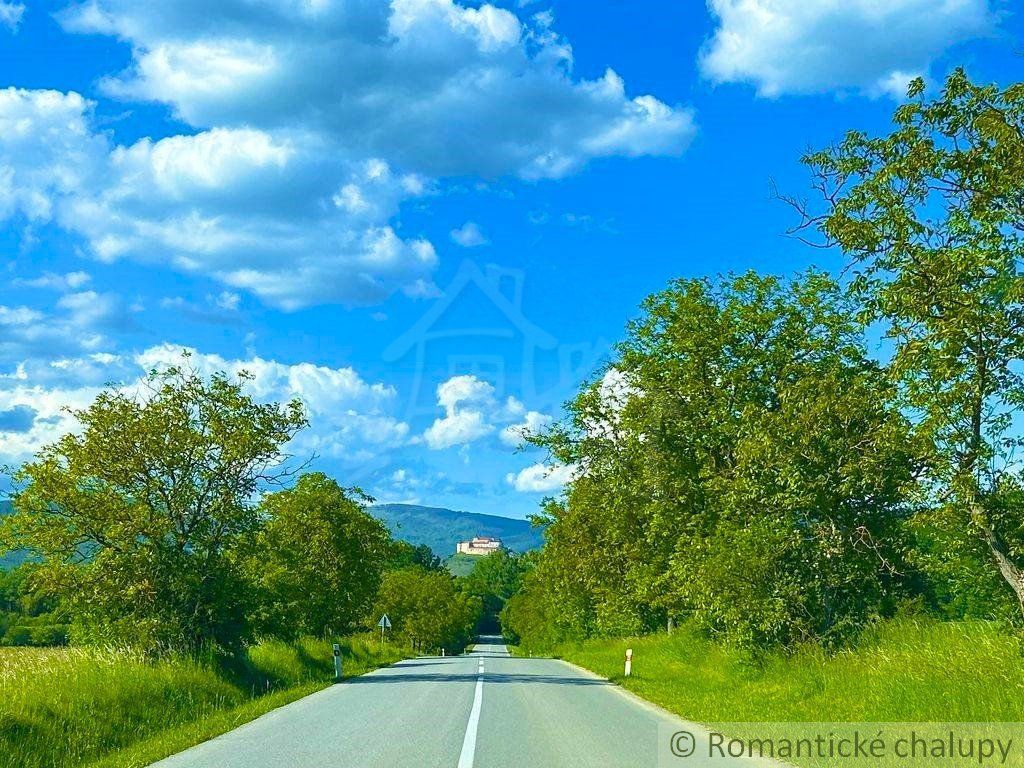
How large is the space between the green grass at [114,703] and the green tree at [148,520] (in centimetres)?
117

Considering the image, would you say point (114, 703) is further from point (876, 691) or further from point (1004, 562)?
point (1004, 562)

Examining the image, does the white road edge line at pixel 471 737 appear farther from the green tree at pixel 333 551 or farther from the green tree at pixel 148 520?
the green tree at pixel 333 551

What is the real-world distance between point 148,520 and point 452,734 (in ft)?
38.5

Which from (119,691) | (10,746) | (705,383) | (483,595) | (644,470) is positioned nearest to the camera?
(10,746)

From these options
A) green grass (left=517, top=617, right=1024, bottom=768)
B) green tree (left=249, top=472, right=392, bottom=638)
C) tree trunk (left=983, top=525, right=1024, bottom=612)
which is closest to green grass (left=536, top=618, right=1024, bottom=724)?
green grass (left=517, top=617, right=1024, bottom=768)

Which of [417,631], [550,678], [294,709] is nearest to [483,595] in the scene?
[417,631]

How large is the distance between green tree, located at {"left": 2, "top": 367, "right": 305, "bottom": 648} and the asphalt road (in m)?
3.93

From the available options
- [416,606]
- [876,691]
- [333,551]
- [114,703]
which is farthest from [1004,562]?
[416,606]

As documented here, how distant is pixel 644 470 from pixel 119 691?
49.7ft

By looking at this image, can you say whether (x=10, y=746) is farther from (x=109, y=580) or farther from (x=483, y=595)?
(x=483, y=595)

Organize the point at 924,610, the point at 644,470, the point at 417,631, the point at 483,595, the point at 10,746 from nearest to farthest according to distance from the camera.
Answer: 1. the point at 10,746
2. the point at 924,610
3. the point at 644,470
4. the point at 417,631
5. the point at 483,595

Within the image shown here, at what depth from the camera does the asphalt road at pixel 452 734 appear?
10.4 meters

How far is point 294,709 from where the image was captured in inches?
672

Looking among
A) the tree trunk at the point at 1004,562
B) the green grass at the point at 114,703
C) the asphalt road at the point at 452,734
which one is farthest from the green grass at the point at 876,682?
the green grass at the point at 114,703
